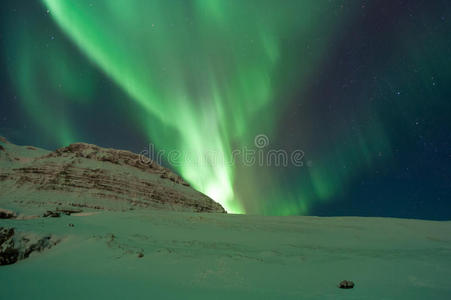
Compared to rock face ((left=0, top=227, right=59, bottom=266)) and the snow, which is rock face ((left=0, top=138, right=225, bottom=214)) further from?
the snow

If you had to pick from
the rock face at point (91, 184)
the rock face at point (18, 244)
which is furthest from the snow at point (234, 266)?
the rock face at point (91, 184)

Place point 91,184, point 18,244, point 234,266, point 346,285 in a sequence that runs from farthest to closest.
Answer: point 91,184
point 18,244
point 234,266
point 346,285

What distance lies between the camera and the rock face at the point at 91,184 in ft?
114

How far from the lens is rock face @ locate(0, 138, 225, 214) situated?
34.7 metres

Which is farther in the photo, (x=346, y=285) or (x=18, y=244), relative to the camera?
(x=18, y=244)

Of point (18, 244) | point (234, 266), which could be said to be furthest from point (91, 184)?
point (234, 266)

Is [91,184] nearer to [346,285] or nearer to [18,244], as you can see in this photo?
[18,244]

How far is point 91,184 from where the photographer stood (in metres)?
38.5

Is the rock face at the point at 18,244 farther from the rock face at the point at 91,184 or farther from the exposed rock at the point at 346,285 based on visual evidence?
the rock face at the point at 91,184

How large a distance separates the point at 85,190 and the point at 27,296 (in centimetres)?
3798

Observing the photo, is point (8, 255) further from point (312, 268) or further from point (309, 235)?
point (309, 235)

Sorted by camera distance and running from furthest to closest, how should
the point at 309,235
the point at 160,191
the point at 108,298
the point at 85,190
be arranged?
1. the point at 160,191
2. the point at 85,190
3. the point at 309,235
4. the point at 108,298

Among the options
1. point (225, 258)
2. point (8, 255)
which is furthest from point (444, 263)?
point (8, 255)

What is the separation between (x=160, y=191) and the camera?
43.7 metres
